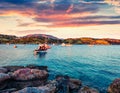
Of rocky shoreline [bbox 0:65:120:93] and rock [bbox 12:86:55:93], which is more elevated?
rock [bbox 12:86:55:93]

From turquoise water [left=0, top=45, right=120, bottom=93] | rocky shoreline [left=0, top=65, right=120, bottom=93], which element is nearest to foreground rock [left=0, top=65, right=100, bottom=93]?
rocky shoreline [left=0, top=65, right=120, bottom=93]

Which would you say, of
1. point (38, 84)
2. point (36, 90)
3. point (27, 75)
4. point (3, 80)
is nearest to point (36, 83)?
point (38, 84)

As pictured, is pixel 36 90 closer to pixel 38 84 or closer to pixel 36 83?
pixel 38 84

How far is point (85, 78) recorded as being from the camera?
51156 mm

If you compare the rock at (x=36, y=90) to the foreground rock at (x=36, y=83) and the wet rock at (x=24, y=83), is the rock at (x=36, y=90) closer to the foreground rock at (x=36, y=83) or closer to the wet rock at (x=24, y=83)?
the foreground rock at (x=36, y=83)

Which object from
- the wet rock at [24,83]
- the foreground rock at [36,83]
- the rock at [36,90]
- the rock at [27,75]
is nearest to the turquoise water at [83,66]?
the foreground rock at [36,83]

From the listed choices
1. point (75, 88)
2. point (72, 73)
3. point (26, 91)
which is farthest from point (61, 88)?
point (72, 73)

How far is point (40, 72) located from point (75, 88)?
25.9 feet

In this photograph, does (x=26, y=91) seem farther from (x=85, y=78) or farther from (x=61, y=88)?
(x=85, y=78)

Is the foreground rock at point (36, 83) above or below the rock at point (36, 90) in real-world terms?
below

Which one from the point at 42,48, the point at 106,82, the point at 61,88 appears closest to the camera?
the point at 61,88

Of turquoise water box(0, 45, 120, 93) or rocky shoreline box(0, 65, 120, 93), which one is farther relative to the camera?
turquoise water box(0, 45, 120, 93)

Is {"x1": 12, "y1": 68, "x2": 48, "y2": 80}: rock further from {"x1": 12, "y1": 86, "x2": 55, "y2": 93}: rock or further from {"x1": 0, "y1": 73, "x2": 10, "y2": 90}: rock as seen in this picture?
{"x1": 12, "y1": 86, "x2": 55, "y2": 93}: rock

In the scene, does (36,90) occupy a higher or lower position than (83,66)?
higher
